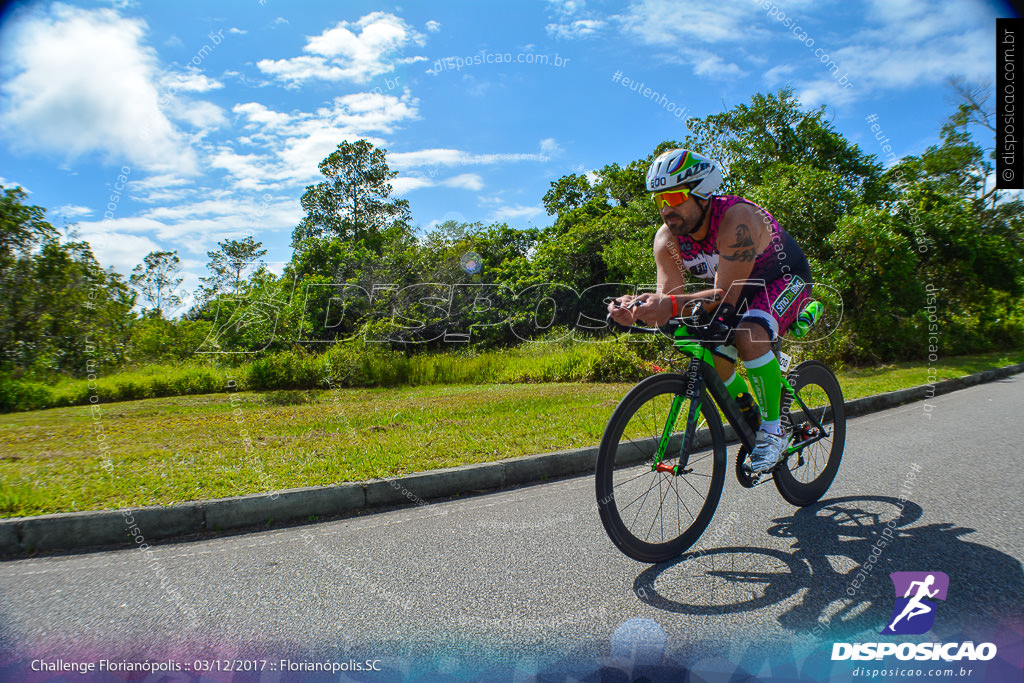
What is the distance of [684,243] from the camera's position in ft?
10.4

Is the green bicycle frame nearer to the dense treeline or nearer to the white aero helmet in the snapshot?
the white aero helmet

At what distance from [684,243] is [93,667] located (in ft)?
10.9

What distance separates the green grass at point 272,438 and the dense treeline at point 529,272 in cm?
227

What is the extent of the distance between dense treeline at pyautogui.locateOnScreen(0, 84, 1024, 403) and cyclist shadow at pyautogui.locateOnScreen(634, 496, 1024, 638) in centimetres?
978

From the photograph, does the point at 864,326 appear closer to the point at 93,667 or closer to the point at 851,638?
the point at 851,638

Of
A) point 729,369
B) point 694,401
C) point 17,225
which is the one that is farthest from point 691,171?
point 17,225

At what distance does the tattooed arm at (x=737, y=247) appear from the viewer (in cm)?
284

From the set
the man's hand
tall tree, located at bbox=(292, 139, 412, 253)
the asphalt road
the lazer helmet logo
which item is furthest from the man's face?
tall tree, located at bbox=(292, 139, 412, 253)

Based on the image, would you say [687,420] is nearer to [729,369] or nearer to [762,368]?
[729,369]

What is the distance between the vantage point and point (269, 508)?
3.78 metres

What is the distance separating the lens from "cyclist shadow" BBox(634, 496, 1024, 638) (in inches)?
89.5

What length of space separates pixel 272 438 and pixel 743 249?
5.20 m

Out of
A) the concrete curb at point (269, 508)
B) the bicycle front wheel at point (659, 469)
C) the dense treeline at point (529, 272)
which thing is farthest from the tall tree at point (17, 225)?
the bicycle front wheel at point (659, 469)

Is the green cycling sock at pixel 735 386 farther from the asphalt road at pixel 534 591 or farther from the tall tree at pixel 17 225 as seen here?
the tall tree at pixel 17 225
